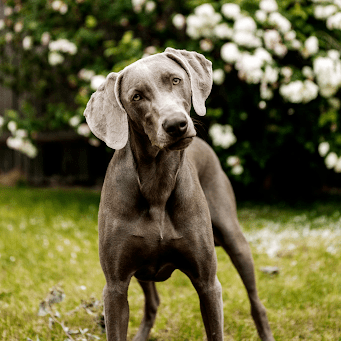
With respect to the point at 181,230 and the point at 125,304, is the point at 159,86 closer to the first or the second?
the point at 181,230

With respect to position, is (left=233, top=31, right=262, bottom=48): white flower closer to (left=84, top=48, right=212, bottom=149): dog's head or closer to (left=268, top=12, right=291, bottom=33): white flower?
(left=268, top=12, right=291, bottom=33): white flower

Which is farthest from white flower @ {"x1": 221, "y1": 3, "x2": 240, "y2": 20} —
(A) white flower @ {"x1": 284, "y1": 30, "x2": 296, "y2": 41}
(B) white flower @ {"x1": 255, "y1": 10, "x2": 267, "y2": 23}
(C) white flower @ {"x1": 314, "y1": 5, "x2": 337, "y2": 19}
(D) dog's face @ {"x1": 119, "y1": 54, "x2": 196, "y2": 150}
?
(D) dog's face @ {"x1": 119, "y1": 54, "x2": 196, "y2": 150}

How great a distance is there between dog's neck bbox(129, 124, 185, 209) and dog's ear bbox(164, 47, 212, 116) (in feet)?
0.90

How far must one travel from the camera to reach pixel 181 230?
2.23 m

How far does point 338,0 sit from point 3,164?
7.23m

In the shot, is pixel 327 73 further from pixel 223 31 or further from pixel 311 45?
pixel 223 31

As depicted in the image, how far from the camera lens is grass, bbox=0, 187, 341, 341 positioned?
311 centimetres

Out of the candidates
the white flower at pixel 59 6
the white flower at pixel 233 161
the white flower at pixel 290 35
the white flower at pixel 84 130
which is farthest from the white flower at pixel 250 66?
the white flower at pixel 59 6

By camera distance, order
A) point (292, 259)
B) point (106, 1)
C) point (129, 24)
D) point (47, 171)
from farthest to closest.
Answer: point (47, 171) < point (129, 24) < point (106, 1) < point (292, 259)

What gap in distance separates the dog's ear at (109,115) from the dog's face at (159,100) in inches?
1.4

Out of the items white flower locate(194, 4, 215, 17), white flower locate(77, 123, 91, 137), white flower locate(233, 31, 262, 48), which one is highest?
white flower locate(194, 4, 215, 17)

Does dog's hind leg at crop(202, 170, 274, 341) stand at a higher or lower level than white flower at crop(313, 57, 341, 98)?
lower

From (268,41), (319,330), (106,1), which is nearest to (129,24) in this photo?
(106,1)

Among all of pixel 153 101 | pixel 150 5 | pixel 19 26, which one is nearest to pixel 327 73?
pixel 150 5
